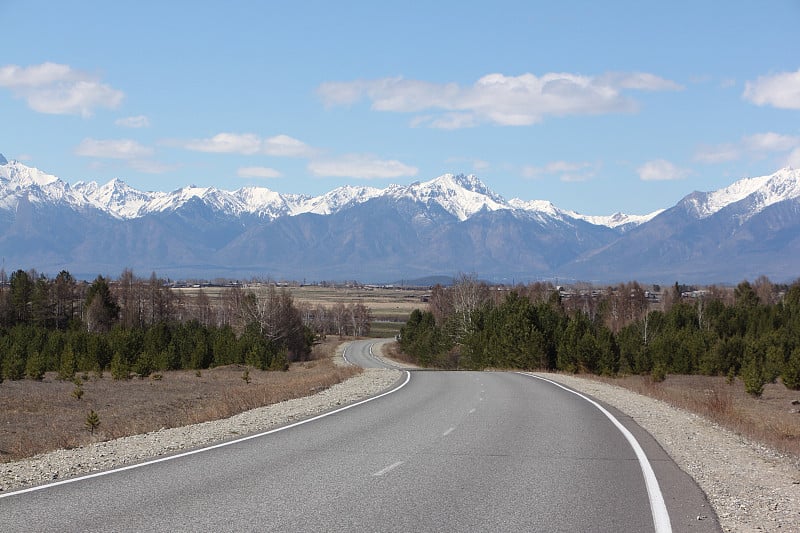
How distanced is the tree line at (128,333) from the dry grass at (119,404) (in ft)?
32.5

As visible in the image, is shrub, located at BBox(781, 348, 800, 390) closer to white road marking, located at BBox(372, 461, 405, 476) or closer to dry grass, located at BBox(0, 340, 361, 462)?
dry grass, located at BBox(0, 340, 361, 462)

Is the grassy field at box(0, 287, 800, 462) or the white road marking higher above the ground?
the white road marking

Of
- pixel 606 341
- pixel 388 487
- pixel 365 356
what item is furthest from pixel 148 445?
pixel 365 356

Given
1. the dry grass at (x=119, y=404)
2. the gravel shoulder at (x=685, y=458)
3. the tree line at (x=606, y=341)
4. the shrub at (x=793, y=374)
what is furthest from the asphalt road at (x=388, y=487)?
the shrub at (x=793, y=374)

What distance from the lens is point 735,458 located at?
48.0ft

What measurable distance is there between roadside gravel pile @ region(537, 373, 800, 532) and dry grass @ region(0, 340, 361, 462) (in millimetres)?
11633

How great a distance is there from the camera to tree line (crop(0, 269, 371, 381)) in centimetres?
7699

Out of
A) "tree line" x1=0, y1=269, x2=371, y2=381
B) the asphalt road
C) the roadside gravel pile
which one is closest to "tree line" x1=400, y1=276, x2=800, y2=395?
"tree line" x1=0, y1=269, x2=371, y2=381

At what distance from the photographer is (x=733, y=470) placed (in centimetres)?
1323

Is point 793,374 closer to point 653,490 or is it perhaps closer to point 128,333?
point 653,490

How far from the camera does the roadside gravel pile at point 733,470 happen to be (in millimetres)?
9773

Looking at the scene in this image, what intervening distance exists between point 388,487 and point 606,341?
197 ft

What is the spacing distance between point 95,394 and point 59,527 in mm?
41274

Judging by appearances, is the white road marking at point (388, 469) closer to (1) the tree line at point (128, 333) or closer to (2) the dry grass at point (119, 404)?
(2) the dry grass at point (119, 404)
